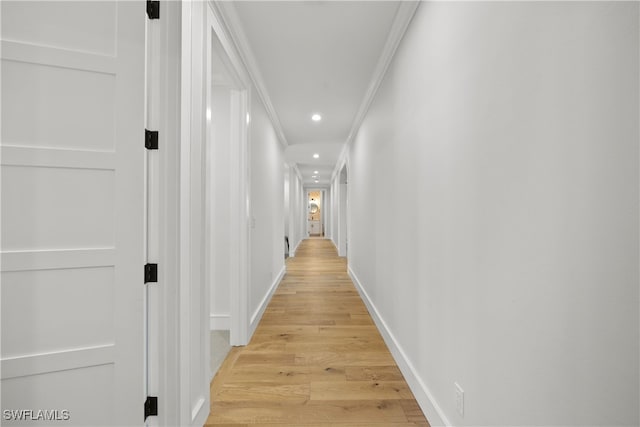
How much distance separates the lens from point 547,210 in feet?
2.71

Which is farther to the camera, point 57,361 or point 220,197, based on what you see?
point 220,197

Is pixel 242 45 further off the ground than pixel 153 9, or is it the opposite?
pixel 242 45

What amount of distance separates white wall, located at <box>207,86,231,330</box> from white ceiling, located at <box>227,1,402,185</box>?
0.54m

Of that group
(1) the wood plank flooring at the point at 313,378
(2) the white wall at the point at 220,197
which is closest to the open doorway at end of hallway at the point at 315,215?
(1) the wood plank flooring at the point at 313,378

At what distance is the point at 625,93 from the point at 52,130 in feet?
5.72

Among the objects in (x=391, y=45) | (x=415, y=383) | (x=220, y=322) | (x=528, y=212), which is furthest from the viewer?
(x=220, y=322)

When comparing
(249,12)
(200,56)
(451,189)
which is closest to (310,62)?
(249,12)

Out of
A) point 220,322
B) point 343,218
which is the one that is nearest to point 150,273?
point 220,322

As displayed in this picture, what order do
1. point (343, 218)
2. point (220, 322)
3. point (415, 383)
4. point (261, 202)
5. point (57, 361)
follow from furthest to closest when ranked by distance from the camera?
point (343, 218) < point (261, 202) < point (220, 322) < point (415, 383) < point (57, 361)

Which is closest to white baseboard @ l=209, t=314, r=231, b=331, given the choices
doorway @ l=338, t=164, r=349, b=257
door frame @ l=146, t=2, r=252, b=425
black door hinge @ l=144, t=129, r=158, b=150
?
door frame @ l=146, t=2, r=252, b=425

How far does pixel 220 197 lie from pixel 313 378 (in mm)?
1949

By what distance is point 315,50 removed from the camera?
2.52 m

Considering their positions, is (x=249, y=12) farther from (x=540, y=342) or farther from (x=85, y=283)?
(x=540, y=342)

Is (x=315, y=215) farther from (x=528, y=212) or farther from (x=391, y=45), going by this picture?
(x=528, y=212)
